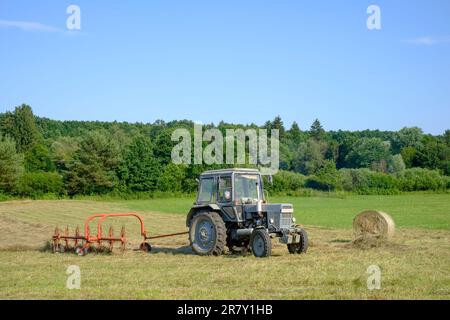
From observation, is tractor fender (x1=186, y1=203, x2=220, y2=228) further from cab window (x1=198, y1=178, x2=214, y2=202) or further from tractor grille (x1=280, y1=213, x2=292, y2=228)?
tractor grille (x1=280, y1=213, x2=292, y2=228)

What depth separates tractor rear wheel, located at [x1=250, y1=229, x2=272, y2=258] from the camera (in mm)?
13969

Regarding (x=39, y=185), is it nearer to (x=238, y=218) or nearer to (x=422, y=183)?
(x=422, y=183)

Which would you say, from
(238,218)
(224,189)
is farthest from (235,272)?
(224,189)

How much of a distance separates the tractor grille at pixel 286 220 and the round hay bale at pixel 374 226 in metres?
3.20

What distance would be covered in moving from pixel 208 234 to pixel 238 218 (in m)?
0.85

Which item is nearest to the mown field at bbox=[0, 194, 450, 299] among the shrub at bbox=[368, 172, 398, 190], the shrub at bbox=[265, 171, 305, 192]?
the shrub at bbox=[265, 171, 305, 192]

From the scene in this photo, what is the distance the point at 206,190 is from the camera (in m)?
15.7

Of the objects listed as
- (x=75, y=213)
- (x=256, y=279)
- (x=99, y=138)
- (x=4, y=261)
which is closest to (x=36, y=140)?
(x=99, y=138)

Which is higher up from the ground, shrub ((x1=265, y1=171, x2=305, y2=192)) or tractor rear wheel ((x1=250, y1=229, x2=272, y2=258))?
shrub ((x1=265, y1=171, x2=305, y2=192))

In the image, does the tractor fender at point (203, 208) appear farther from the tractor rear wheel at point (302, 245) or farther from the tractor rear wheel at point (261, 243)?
the tractor rear wheel at point (302, 245)

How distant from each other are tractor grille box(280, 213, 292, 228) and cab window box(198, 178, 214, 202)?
2.05 m
